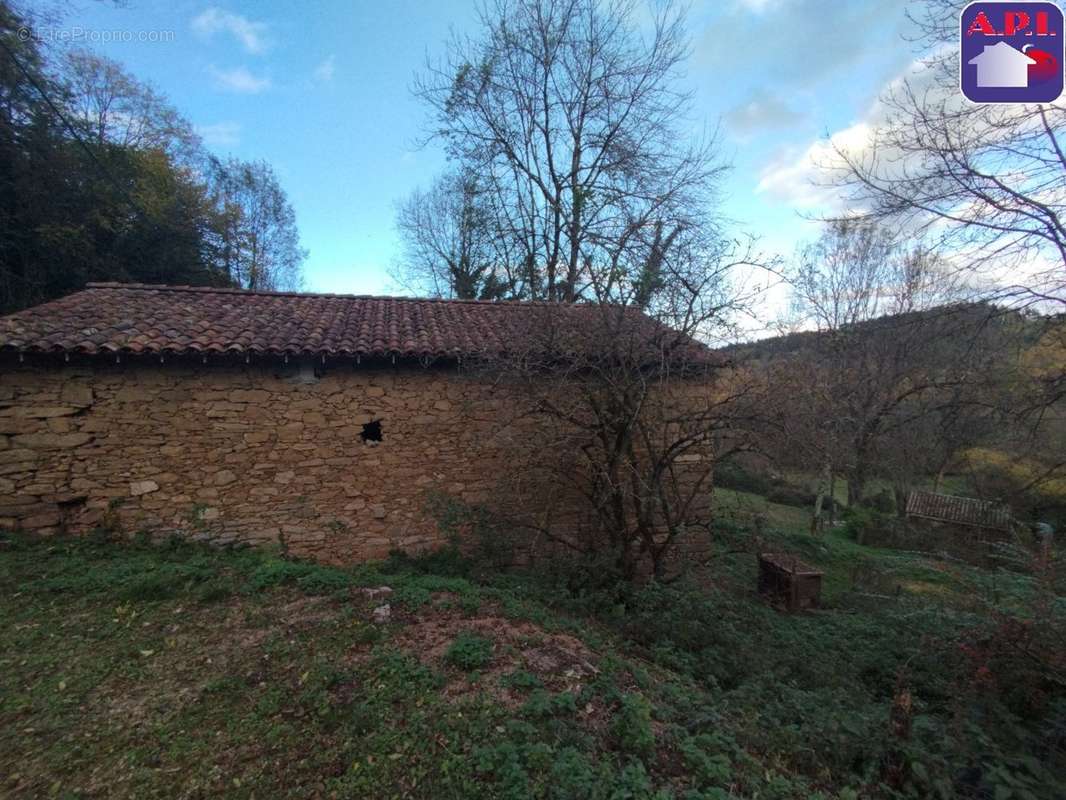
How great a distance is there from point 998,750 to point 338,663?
158 inches

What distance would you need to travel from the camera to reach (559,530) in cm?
665

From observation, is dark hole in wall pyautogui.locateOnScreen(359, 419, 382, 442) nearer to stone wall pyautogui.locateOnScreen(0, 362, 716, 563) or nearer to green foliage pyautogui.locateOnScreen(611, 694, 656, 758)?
stone wall pyautogui.locateOnScreen(0, 362, 716, 563)

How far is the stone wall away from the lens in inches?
209

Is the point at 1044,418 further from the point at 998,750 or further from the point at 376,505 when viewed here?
the point at 376,505

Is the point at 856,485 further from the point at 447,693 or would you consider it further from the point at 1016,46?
the point at 447,693

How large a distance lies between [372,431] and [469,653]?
3801 mm

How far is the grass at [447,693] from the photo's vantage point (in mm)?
2285

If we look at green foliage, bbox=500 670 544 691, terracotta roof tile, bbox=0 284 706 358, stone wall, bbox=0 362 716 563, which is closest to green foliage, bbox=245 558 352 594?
stone wall, bbox=0 362 716 563

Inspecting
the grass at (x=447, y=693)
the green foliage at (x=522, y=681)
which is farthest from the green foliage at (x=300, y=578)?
the green foliage at (x=522, y=681)

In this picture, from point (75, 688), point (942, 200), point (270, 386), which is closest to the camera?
point (75, 688)

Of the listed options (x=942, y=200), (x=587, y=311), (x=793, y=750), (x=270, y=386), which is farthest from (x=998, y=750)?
(x=270, y=386)

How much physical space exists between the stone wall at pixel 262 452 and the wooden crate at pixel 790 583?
2997 millimetres

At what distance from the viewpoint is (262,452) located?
19.3ft

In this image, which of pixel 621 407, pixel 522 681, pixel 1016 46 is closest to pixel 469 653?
pixel 522 681
